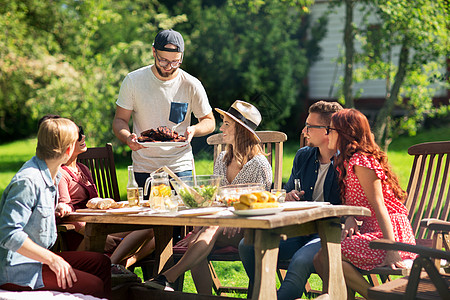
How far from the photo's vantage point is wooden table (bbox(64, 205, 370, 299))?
2871 mm

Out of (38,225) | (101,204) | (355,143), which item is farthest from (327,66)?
(38,225)

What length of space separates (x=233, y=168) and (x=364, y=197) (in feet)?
3.50

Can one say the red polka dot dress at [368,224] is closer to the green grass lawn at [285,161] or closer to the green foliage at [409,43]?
the green grass lawn at [285,161]

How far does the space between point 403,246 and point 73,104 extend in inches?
390

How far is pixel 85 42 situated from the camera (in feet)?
43.7

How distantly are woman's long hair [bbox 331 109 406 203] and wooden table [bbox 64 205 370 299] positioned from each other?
1.72 feet

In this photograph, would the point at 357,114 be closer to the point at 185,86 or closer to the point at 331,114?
the point at 331,114

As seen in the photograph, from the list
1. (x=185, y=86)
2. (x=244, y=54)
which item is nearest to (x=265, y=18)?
(x=244, y=54)

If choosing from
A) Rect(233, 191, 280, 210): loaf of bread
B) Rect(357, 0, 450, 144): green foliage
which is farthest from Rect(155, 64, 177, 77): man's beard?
Rect(357, 0, 450, 144): green foliage

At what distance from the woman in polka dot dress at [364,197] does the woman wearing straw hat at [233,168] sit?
646 millimetres

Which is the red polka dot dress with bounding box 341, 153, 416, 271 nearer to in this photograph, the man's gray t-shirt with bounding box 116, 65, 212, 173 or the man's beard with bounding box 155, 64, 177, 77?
the man's gray t-shirt with bounding box 116, 65, 212, 173

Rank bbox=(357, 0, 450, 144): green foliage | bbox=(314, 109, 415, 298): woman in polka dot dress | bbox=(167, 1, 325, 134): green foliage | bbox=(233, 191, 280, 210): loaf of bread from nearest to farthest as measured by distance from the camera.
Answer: bbox=(233, 191, 280, 210): loaf of bread, bbox=(314, 109, 415, 298): woman in polka dot dress, bbox=(357, 0, 450, 144): green foliage, bbox=(167, 1, 325, 134): green foliage

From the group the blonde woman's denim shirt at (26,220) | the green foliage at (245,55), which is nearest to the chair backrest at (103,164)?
the blonde woman's denim shirt at (26,220)

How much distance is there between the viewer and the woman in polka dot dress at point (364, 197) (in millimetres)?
3480
